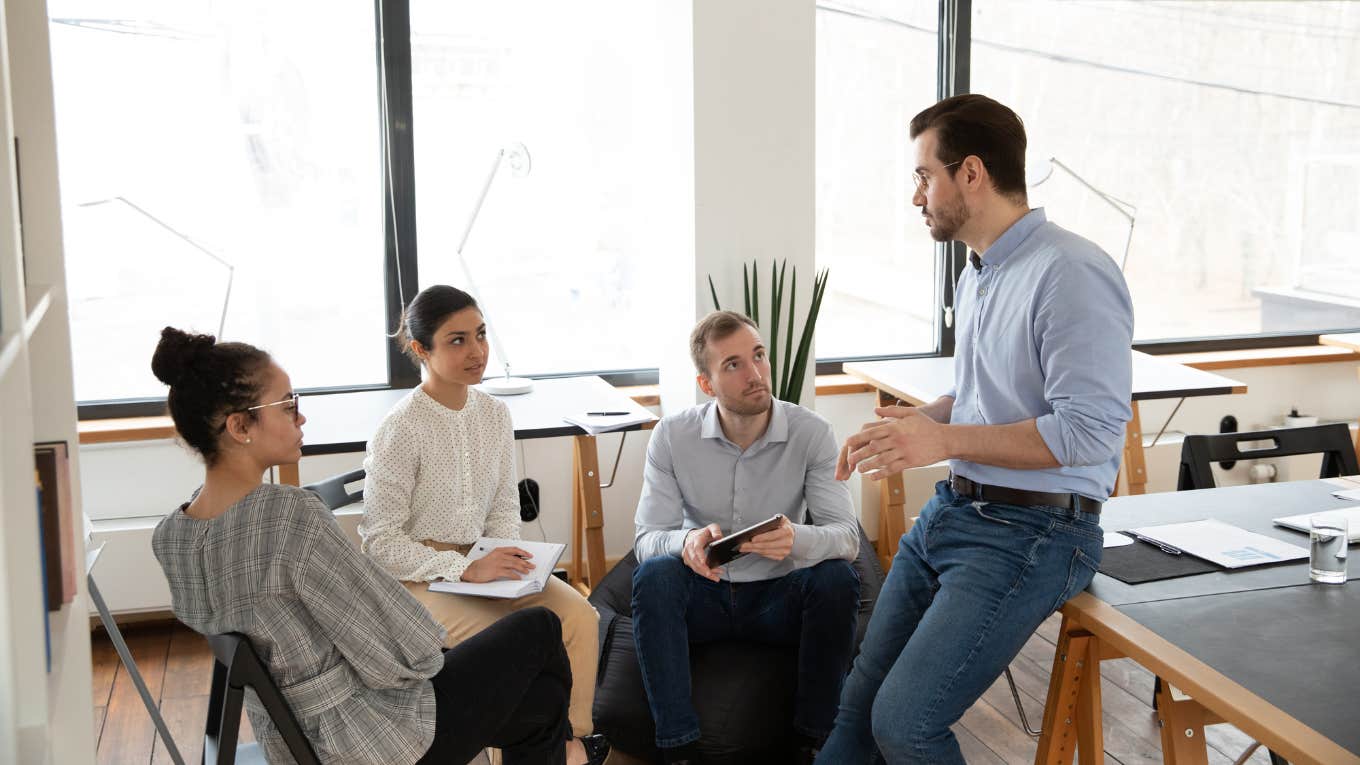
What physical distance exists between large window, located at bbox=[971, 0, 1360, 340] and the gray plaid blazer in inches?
140

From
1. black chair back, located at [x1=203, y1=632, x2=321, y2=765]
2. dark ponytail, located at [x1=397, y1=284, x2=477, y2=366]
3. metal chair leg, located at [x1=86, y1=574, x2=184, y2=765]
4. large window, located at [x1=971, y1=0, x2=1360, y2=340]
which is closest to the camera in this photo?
black chair back, located at [x1=203, y1=632, x2=321, y2=765]

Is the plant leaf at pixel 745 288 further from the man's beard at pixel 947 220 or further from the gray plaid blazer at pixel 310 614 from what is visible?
the gray plaid blazer at pixel 310 614

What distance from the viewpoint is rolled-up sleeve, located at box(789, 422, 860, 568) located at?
104 inches

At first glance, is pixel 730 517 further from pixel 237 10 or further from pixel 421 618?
pixel 237 10

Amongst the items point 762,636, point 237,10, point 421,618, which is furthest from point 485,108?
point 421,618

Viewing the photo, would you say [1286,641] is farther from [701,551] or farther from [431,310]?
[431,310]

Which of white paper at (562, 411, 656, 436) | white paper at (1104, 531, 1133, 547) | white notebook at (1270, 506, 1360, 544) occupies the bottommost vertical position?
white paper at (1104, 531, 1133, 547)

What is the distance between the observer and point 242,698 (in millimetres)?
1834

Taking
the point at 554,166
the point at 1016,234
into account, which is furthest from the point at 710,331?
the point at 554,166

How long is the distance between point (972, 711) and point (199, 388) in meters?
2.12

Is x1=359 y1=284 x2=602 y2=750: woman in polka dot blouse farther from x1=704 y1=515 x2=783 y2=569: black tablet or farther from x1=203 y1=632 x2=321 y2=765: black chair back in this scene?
x1=203 y1=632 x2=321 y2=765: black chair back

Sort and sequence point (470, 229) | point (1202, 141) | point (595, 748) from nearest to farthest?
point (595, 748) → point (470, 229) → point (1202, 141)

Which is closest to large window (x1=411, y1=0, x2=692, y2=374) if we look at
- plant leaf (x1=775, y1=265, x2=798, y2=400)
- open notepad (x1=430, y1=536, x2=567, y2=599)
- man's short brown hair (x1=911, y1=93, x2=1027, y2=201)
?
plant leaf (x1=775, y1=265, x2=798, y2=400)

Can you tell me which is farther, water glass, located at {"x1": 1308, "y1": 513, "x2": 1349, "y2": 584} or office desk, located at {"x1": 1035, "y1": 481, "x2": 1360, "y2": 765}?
water glass, located at {"x1": 1308, "y1": 513, "x2": 1349, "y2": 584}
